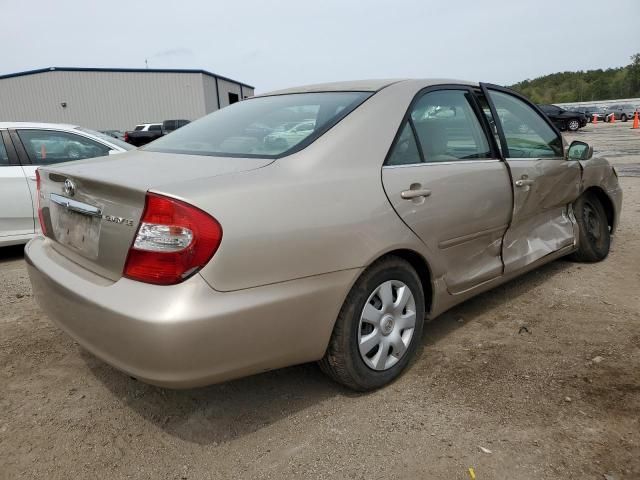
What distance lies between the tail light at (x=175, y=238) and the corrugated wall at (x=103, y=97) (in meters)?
34.4

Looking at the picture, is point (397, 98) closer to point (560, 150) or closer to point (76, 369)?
point (560, 150)

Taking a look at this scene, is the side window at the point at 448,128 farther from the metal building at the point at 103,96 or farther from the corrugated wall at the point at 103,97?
the metal building at the point at 103,96

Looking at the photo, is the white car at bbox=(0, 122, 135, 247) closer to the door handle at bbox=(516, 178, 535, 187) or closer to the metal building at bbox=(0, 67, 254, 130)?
the door handle at bbox=(516, 178, 535, 187)

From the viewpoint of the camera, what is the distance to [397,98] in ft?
8.80

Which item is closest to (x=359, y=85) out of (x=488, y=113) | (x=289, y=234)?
(x=488, y=113)

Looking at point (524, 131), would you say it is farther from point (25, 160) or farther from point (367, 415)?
point (25, 160)

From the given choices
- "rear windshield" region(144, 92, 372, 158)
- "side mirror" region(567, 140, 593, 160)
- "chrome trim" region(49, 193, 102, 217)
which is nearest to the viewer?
"chrome trim" region(49, 193, 102, 217)

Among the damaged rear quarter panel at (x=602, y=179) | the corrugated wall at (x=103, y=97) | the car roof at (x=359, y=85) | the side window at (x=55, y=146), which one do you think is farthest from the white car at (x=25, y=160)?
the corrugated wall at (x=103, y=97)

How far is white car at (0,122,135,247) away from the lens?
16.5 feet

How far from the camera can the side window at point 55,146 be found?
526 cm

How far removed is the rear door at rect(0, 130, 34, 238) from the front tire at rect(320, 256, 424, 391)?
13.2 feet

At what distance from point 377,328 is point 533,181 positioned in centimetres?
170

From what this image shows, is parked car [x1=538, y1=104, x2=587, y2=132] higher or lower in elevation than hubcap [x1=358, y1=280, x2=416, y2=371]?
lower

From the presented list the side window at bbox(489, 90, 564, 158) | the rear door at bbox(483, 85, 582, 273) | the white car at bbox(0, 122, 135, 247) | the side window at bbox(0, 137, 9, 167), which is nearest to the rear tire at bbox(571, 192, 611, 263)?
the rear door at bbox(483, 85, 582, 273)
